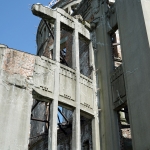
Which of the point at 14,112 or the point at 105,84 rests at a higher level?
the point at 105,84

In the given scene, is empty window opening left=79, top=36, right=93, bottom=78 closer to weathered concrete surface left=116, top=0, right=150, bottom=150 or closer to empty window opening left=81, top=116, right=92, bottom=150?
empty window opening left=81, top=116, right=92, bottom=150

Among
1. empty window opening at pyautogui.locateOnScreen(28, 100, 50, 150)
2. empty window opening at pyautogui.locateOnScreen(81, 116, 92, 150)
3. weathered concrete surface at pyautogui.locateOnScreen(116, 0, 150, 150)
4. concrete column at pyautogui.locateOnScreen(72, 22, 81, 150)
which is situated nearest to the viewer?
weathered concrete surface at pyautogui.locateOnScreen(116, 0, 150, 150)

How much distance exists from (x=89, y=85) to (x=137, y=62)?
258 cm

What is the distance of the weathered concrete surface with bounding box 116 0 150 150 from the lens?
8.48 metres

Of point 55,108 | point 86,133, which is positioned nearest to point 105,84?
point 86,133

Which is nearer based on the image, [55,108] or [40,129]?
[55,108]

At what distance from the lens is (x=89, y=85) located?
37.4ft

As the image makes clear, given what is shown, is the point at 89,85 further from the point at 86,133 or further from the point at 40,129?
the point at 40,129

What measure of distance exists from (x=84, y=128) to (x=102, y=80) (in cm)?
207

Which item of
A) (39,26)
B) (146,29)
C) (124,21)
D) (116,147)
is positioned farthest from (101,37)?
(39,26)

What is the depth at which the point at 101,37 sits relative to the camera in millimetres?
12602

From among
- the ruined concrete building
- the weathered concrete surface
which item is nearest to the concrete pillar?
the ruined concrete building

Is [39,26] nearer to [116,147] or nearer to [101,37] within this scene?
[101,37]

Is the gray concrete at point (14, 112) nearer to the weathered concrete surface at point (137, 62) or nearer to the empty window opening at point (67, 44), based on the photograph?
the weathered concrete surface at point (137, 62)
